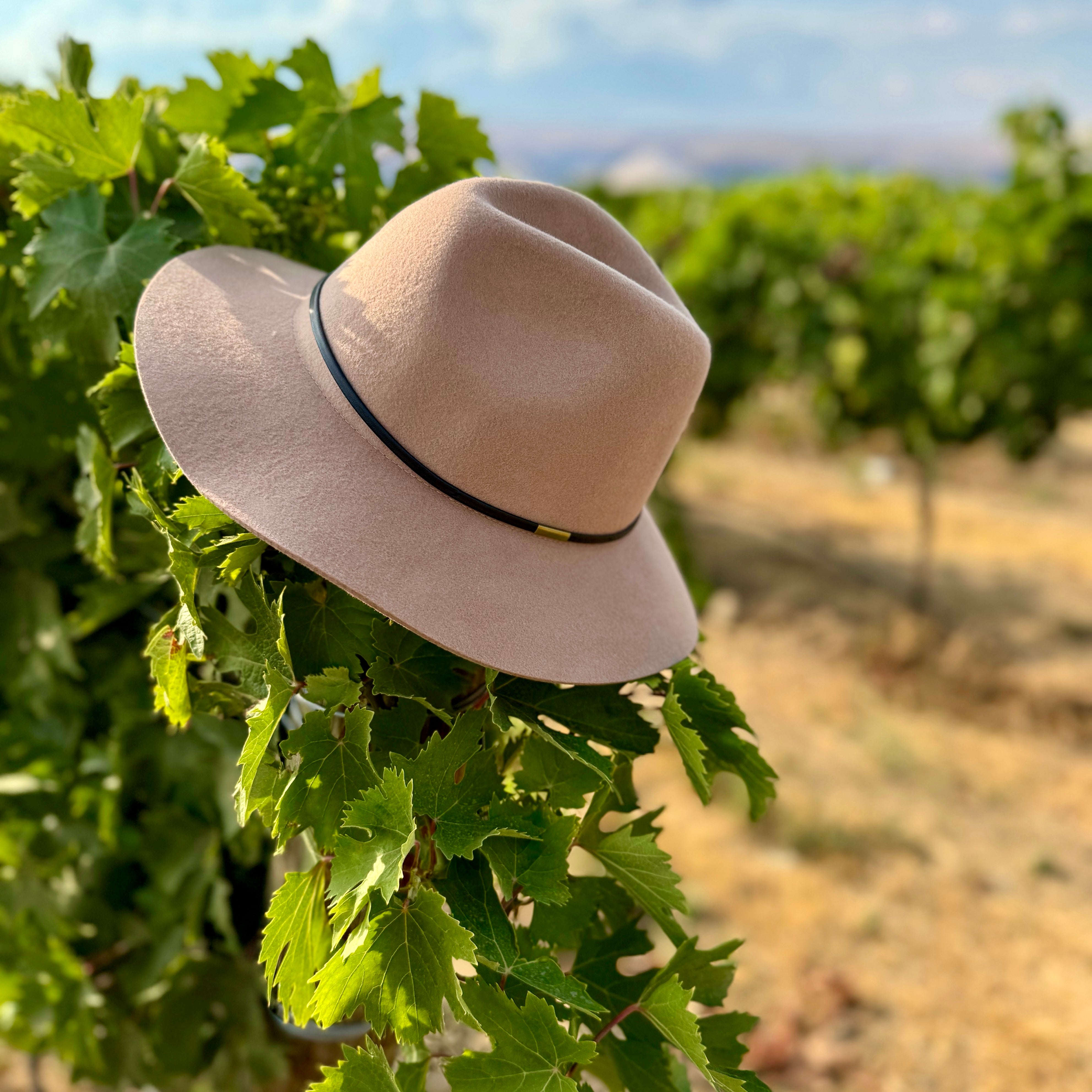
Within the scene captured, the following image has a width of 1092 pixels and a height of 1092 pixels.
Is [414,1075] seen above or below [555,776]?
below

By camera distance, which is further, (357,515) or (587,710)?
(587,710)

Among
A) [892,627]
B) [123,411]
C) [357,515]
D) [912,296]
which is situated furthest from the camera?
[892,627]

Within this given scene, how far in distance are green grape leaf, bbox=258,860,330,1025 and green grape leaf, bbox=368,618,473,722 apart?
0.20 m

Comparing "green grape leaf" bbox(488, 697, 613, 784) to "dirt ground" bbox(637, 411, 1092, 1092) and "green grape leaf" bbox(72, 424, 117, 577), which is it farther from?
"dirt ground" bbox(637, 411, 1092, 1092)

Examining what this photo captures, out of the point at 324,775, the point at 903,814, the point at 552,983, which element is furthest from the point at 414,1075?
the point at 903,814

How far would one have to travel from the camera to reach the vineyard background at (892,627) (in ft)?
12.0

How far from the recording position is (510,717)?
1078 mm

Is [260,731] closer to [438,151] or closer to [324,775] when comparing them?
[324,775]

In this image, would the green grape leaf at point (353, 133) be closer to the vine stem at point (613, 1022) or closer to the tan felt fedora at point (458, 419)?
the tan felt fedora at point (458, 419)

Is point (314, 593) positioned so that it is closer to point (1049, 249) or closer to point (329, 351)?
point (329, 351)

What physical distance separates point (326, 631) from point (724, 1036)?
650 millimetres

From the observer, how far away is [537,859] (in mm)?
938

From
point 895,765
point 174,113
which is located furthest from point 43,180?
point 895,765

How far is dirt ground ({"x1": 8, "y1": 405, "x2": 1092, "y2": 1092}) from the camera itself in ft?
12.2
